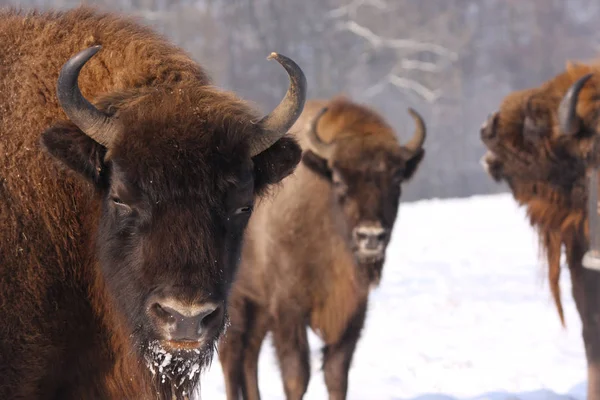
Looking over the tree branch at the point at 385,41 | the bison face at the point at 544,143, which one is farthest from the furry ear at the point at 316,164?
the tree branch at the point at 385,41

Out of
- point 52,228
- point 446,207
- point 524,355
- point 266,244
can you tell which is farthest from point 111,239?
point 446,207

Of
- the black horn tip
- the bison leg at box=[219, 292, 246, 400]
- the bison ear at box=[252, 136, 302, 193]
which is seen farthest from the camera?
the bison leg at box=[219, 292, 246, 400]

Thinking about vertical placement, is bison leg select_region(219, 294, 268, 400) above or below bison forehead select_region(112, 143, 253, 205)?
below

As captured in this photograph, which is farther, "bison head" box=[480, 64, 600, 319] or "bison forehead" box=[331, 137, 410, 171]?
"bison forehead" box=[331, 137, 410, 171]

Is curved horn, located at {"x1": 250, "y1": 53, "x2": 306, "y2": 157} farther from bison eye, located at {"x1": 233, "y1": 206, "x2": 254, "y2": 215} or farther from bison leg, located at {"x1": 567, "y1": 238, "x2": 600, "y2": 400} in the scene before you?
bison leg, located at {"x1": 567, "y1": 238, "x2": 600, "y2": 400}

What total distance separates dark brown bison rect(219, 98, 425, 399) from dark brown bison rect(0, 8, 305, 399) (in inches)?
106

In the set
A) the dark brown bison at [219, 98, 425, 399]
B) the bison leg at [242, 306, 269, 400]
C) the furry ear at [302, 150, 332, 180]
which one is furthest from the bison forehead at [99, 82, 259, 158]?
the bison leg at [242, 306, 269, 400]

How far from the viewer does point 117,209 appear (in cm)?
313

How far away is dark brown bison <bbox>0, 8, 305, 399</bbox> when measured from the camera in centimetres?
299

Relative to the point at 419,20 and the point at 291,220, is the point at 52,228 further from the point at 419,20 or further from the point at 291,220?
the point at 419,20

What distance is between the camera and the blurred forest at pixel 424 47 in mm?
26734

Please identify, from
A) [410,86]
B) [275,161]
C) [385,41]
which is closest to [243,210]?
[275,161]

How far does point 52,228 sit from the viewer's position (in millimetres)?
3232

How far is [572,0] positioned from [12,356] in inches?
1140
